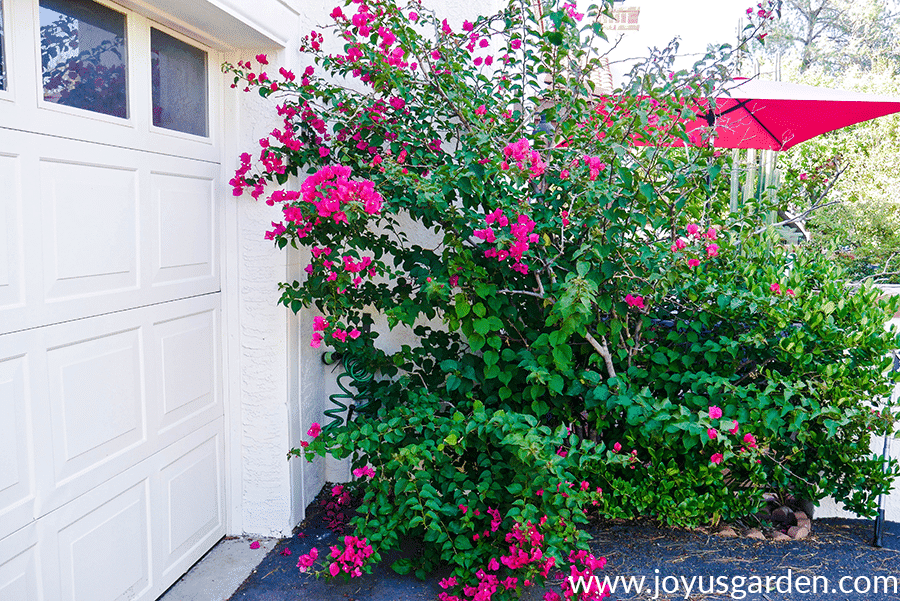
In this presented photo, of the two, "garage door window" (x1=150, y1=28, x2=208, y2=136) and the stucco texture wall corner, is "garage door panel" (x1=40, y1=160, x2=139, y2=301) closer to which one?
"garage door window" (x1=150, y1=28, x2=208, y2=136)

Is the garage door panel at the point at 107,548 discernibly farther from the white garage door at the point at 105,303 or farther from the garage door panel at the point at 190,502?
the garage door panel at the point at 190,502

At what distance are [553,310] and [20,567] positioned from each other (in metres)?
1.92

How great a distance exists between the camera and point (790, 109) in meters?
4.75

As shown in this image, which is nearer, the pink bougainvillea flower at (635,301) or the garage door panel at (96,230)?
the garage door panel at (96,230)

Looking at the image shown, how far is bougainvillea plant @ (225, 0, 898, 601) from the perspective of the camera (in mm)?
2469

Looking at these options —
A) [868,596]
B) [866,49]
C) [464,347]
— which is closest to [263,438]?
[464,347]

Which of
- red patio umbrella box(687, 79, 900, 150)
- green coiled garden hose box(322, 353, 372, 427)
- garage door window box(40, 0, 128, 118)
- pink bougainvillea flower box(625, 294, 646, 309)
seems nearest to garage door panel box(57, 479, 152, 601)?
green coiled garden hose box(322, 353, 372, 427)

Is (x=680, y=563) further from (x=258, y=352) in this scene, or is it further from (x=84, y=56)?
(x=84, y=56)

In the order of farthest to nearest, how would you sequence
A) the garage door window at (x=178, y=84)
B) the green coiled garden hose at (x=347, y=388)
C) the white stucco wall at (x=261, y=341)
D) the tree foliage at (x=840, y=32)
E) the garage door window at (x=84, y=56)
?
the tree foliage at (x=840, y=32) → the green coiled garden hose at (x=347, y=388) → the white stucco wall at (x=261, y=341) → the garage door window at (x=178, y=84) → the garage door window at (x=84, y=56)

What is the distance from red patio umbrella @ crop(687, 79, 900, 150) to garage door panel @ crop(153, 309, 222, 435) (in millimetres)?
3317

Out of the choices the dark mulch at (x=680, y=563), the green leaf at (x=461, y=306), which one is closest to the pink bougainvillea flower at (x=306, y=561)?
the dark mulch at (x=680, y=563)

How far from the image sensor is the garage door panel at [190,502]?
8.28 ft

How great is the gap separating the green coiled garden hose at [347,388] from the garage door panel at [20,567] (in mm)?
1461

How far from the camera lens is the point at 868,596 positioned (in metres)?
2.52
